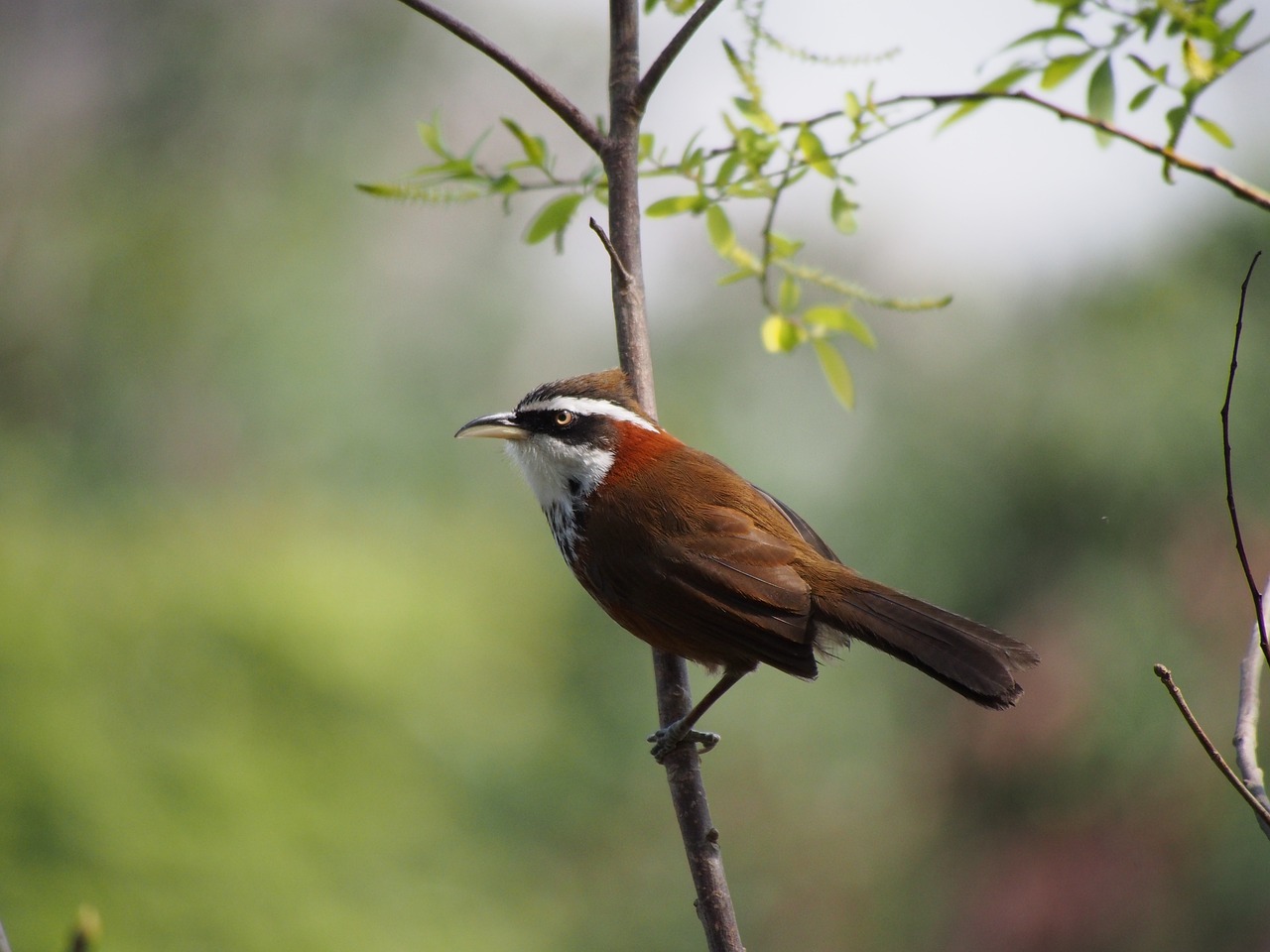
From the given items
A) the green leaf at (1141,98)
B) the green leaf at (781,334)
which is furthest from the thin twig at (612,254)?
the green leaf at (1141,98)

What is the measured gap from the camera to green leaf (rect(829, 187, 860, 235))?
236 cm

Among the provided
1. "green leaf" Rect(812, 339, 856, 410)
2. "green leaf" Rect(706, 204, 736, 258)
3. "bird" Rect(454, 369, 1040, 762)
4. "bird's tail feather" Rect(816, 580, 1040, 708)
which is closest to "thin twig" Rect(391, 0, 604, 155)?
"green leaf" Rect(706, 204, 736, 258)

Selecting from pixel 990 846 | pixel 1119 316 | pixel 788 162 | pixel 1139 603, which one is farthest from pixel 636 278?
pixel 990 846

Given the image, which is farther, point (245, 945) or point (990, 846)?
point (990, 846)

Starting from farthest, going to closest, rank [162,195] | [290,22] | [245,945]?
[290,22], [162,195], [245,945]

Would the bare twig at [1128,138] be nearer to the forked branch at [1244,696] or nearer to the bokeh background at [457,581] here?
the forked branch at [1244,696]

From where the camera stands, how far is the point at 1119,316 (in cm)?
799

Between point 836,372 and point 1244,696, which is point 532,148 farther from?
point 1244,696

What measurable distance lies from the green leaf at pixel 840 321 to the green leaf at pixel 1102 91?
2.05ft

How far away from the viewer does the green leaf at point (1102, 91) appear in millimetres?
2035

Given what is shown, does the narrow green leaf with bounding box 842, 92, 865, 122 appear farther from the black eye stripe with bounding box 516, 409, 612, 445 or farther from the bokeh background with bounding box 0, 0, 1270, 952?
the bokeh background with bounding box 0, 0, 1270, 952

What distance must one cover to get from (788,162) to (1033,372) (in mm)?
7183

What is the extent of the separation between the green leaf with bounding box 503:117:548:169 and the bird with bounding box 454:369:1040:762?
478 millimetres

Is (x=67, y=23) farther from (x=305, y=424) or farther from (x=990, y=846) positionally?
(x=990, y=846)
